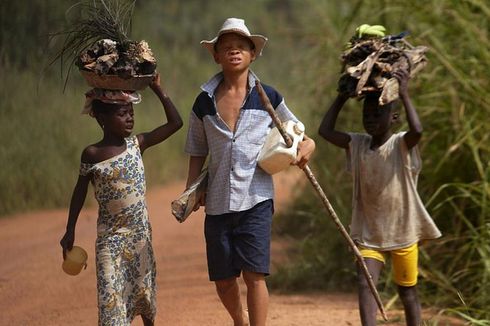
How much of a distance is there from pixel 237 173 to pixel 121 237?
70cm

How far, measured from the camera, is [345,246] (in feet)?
24.5

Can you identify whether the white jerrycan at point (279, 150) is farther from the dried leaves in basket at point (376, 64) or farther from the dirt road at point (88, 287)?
the dirt road at point (88, 287)

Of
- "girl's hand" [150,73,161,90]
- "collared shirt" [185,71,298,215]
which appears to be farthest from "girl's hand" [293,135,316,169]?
"girl's hand" [150,73,161,90]

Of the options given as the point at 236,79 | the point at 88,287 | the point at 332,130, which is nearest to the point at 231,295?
the point at 332,130

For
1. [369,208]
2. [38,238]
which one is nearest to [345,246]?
[369,208]

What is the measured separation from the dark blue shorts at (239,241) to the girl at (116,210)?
1.20ft

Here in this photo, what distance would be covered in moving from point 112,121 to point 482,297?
2719 millimetres

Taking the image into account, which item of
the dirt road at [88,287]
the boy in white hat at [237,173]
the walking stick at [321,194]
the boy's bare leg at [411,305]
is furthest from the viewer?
the dirt road at [88,287]

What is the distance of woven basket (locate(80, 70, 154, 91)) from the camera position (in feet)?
16.0

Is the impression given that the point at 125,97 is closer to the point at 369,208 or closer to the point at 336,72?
the point at 369,208

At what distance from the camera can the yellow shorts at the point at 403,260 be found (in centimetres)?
522

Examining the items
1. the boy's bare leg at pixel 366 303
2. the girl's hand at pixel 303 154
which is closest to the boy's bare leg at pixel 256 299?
the boy's bare leg at pixel 366 303

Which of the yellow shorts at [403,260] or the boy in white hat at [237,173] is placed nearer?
the boy in white hat at [237,173]

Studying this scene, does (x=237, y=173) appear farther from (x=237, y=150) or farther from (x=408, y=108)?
(x=408, y=108)
